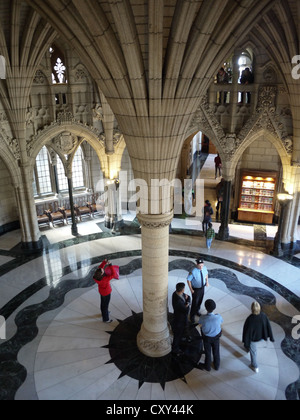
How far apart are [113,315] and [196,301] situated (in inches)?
76.9

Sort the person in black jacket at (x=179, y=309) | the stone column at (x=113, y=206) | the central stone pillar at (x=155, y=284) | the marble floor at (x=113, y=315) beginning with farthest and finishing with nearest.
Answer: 1. the stone column at (x=113, y=206)
2. the person in black jacket at (x=179, y=309)
3. the central stone pillar at (x=155, y=284)
4. the marble floor at (x=113, y=315)

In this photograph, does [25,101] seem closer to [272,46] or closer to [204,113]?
[204,113]

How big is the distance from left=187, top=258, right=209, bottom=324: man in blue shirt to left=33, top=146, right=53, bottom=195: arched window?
9.05 metres

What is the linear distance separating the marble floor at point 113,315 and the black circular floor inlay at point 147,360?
→ 76mm

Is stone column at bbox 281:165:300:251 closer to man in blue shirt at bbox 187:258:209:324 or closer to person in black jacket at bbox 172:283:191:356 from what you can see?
man in blue shirt at bbox 187:258:209:324

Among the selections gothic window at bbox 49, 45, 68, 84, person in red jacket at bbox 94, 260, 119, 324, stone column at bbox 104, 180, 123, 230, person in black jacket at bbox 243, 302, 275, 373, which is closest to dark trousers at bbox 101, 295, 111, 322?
person in red jacket at bbox 94, 260, 119, 324

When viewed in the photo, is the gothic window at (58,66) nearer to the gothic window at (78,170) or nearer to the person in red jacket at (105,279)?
the gothic window at (78,170)

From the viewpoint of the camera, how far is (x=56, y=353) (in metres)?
7.13

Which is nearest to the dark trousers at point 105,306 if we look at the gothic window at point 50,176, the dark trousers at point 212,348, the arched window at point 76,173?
the dark trousers at point 212,348

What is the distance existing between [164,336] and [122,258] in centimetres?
418

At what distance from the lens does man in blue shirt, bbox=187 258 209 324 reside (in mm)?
7621

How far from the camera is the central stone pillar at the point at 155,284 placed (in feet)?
21.2

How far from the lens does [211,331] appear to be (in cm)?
624

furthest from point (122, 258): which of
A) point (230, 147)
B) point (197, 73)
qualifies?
point (197, 73)
